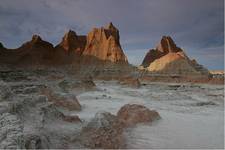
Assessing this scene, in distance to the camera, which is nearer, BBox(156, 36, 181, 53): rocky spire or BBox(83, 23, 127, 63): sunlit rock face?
BBox(83, 23, 127, 63): sunlit rock face

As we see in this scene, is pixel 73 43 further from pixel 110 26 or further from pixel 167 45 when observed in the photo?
Answer: pixel 167 45

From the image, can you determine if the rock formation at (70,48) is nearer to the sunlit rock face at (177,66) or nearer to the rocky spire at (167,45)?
the rocky spire at (167,45)

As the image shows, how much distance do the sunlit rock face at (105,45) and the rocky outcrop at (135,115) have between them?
75.5 meters

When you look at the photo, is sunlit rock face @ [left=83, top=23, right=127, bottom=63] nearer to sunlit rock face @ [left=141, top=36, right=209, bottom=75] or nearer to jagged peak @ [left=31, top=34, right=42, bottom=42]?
sunlit rock face @ [left=141, top=36, right=209, bottom=75]

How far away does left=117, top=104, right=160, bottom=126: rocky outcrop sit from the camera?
7609 millimetres

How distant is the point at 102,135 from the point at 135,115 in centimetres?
282

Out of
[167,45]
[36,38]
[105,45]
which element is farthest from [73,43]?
[167,45]

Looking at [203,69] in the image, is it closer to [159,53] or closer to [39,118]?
[159,53]

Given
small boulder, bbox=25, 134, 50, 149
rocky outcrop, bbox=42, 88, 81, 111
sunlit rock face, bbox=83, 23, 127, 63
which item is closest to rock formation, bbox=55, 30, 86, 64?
sunlit rock face, bbox=83, 23, 127, 63

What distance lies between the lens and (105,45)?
90.4 m

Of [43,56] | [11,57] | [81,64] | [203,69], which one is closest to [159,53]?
[203,69]

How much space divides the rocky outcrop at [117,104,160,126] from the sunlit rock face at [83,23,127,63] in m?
75.5

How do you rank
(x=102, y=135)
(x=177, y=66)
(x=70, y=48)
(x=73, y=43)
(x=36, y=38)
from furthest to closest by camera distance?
1. (x=73, y=43)
2. (x=70, y=48)
3. (x=36, y=38)
4. (x=177, y=66)
5. (x=102, y=135)

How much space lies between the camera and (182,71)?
69.2 metres
